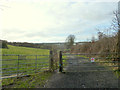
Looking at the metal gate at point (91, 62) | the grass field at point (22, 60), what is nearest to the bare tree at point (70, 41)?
the metal gate at point (91, 62)

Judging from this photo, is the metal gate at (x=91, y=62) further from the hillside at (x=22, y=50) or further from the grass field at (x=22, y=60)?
the hillside at (x=22, y=50)

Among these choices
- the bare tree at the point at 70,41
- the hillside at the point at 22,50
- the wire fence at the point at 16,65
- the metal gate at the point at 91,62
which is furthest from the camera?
the bare tree at the point at 70,41

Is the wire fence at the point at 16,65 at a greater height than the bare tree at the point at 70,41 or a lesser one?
lesser

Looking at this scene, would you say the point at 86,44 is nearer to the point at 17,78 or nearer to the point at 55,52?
the point at 55,52

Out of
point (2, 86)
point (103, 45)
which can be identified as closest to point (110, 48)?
point (103, 45)

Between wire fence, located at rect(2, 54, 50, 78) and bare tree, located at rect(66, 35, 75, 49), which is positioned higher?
bare tree, located at rect(66, 35, 75, 49)

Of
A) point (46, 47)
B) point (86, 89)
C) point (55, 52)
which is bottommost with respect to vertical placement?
point (86, 89)

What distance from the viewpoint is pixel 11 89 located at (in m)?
2.85

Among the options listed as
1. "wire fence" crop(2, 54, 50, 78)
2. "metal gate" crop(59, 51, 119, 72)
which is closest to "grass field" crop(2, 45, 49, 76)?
"wire fence" crop(2, 54, 50, 78)

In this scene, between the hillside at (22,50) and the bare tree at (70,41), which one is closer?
the hillside at (22,50)

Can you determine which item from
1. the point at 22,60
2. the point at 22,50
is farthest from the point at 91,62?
the point at 22,50

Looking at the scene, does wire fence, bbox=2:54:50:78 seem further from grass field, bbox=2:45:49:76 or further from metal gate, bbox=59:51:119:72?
metal gate, bbox=59:51:119:72

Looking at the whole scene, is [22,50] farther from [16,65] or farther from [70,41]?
[70,41]

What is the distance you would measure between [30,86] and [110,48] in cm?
598
